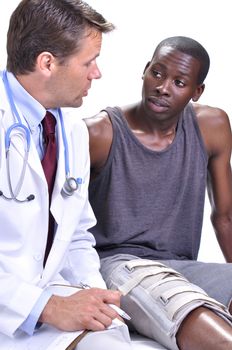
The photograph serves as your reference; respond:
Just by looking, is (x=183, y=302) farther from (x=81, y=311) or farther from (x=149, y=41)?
(x=149, y=41)

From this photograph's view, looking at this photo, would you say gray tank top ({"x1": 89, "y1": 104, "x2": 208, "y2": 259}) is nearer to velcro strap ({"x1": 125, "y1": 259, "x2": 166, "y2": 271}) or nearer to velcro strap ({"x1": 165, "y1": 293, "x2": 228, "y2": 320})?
velcro strap ({"x1": 125, "y1": 259, "x2": 166, "y2": 271})

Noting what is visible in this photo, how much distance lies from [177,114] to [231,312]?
0.65 meters

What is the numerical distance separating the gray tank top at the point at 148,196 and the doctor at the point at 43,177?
359mm

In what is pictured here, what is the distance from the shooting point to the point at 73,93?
7.15ft

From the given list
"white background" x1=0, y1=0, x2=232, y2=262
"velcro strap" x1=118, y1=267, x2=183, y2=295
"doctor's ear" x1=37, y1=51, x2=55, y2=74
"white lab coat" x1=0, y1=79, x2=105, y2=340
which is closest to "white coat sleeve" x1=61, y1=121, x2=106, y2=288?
"white lab coat" x1=0, y1=79, x2=105, y2=340

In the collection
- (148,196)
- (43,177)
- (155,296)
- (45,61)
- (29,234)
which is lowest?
(155,296)

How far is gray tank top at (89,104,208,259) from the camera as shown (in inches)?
104

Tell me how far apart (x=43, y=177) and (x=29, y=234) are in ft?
0.47

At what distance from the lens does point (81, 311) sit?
194cm

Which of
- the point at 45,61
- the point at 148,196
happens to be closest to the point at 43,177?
the point at 45,61

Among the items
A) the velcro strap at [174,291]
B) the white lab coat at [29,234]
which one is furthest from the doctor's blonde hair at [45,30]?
the velcro strap at [174,291]

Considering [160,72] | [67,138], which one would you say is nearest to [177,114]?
[160,72]

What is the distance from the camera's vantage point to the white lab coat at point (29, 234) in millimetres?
1968

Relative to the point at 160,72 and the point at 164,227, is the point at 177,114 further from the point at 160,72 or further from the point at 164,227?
the point at 164,227
